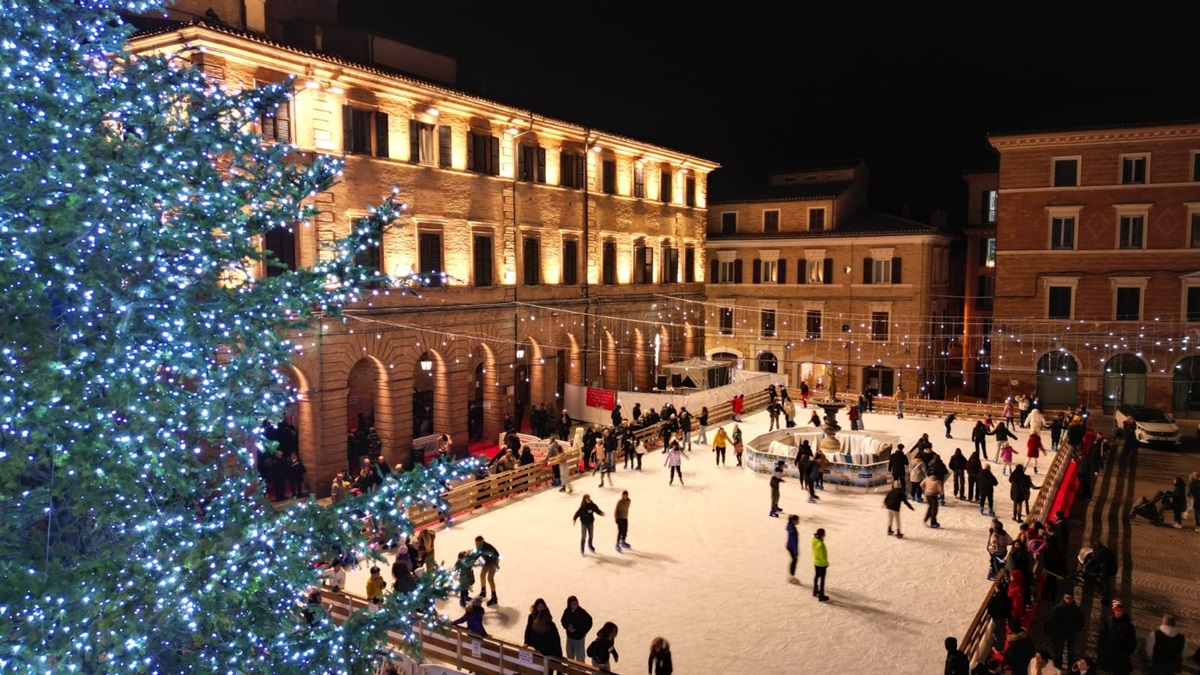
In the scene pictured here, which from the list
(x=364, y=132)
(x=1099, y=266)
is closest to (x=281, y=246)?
(x=364, y=132)

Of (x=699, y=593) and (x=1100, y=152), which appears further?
(x=1100, y=152)

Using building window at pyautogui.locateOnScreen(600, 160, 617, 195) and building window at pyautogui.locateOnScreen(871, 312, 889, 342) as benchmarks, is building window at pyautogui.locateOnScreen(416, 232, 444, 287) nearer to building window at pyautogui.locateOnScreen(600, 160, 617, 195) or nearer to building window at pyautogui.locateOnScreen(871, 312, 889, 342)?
building window at pyautogui.locateOnScreen(600, 160, 617, 195)

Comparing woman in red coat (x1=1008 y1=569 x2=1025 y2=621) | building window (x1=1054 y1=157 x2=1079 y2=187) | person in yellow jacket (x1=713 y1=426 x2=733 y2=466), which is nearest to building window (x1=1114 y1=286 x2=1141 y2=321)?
building window (x1=1054 y1=157 x2=1079 y2=187)

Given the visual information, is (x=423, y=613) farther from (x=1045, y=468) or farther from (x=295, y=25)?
(x=295, y=25)

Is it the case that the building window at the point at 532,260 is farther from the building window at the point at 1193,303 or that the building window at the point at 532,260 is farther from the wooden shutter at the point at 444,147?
the building window at the point at 1193,303

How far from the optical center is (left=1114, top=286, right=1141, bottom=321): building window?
33812 millimetres

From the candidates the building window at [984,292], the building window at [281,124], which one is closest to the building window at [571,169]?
the building window at [281,124]

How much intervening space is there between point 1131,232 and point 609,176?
23.4 metres

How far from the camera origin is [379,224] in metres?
6.81

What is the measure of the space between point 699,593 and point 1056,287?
29.4 metres

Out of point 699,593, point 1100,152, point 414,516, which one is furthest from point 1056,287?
point 414,516

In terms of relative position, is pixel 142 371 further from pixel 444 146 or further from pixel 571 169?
pixel 571 169

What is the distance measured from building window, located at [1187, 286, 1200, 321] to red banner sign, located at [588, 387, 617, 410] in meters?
25.1

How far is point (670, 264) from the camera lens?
42.0m
